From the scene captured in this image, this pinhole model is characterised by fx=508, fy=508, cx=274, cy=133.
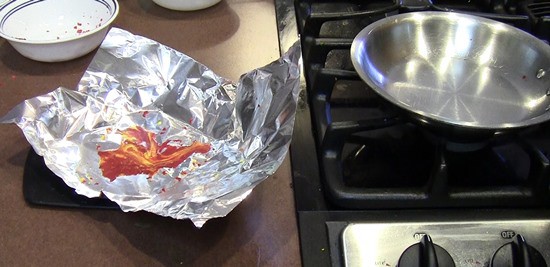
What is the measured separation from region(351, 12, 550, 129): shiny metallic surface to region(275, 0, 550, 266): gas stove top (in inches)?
1.2

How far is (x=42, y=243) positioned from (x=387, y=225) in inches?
11.0

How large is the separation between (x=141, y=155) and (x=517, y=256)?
0.33 metres

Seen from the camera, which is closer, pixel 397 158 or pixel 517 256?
pixel 517 256

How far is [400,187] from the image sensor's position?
46 cm

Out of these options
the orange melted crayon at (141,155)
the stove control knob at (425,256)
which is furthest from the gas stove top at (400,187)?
the orange melted crayon at (141,155)

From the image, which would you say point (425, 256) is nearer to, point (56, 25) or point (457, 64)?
point (457, 64)

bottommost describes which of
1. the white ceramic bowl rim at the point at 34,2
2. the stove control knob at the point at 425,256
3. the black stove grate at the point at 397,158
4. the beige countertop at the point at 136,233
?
the beige countertop at the point at 136,233

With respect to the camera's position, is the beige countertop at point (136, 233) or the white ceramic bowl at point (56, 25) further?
the white ceramic bowl at point (56, 25)

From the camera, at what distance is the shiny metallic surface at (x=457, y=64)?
0.55 metres

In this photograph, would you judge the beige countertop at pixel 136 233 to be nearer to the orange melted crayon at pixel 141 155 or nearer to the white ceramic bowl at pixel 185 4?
the orange melted crayon at pixel 141 155

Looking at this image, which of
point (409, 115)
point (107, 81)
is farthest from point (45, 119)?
point (409, 115)

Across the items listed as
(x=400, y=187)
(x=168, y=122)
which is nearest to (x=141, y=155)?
(x=168, y=122)

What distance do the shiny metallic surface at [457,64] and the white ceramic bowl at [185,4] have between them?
264mm

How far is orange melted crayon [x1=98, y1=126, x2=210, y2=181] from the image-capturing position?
0.45 metres
